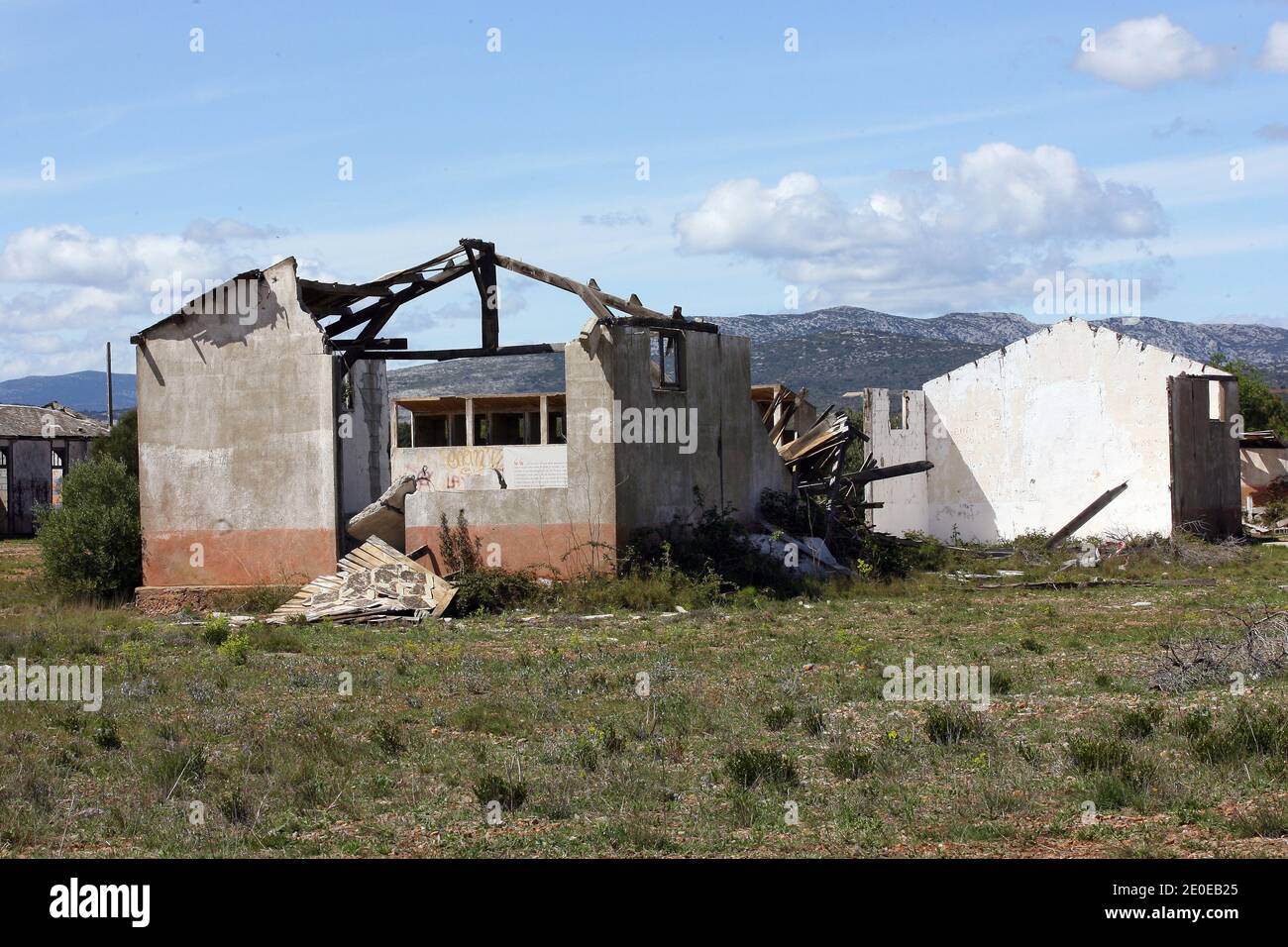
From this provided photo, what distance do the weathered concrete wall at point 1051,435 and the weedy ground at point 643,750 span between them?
14.3m

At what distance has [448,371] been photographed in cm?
17825

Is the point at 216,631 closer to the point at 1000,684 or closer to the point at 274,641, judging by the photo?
the point at 274,641

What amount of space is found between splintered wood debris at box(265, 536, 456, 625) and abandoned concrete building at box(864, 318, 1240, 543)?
42.1 feet

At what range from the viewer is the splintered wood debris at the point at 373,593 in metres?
20.6

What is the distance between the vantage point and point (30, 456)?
159 ft

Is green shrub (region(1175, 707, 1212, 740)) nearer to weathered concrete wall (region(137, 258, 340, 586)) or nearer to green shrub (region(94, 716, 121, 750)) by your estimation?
green shrub (region(94, 716, 121, 750))

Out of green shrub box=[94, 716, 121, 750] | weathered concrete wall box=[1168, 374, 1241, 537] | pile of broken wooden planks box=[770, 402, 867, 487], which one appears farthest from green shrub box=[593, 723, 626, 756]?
weathered concrete wall box=[1168, 374, 1241, 537]

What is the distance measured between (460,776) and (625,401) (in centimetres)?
1296

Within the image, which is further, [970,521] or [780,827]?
[970,521]
